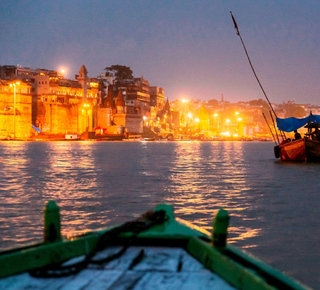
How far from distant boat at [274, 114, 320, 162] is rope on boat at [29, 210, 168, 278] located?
2759 cm

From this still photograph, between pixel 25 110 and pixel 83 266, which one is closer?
pixel 83 266

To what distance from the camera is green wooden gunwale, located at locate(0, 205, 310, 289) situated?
3.00 meters

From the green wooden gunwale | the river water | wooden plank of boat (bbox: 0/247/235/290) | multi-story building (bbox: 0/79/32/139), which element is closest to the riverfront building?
multi-story building (bbox: 0/79/32/139)

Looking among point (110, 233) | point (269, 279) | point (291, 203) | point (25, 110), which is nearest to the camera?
point (269, 279)

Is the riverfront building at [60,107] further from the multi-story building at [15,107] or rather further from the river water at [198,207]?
the river water at [198,207]

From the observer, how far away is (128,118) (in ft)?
339

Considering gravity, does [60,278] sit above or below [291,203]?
above

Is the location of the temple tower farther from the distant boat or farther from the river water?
the river water

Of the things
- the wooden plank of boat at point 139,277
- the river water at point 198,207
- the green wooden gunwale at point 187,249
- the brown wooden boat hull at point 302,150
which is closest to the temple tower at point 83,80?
the brown wooden boat hull at point 302,150

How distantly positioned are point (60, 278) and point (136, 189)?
12813 mm

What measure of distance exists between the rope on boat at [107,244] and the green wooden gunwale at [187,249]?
0.04 m

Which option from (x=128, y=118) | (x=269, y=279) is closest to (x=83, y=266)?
(x=269, y=279)

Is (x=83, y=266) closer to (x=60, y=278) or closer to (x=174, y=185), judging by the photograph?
(x=60, y=278)

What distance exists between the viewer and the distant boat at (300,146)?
101 feet
